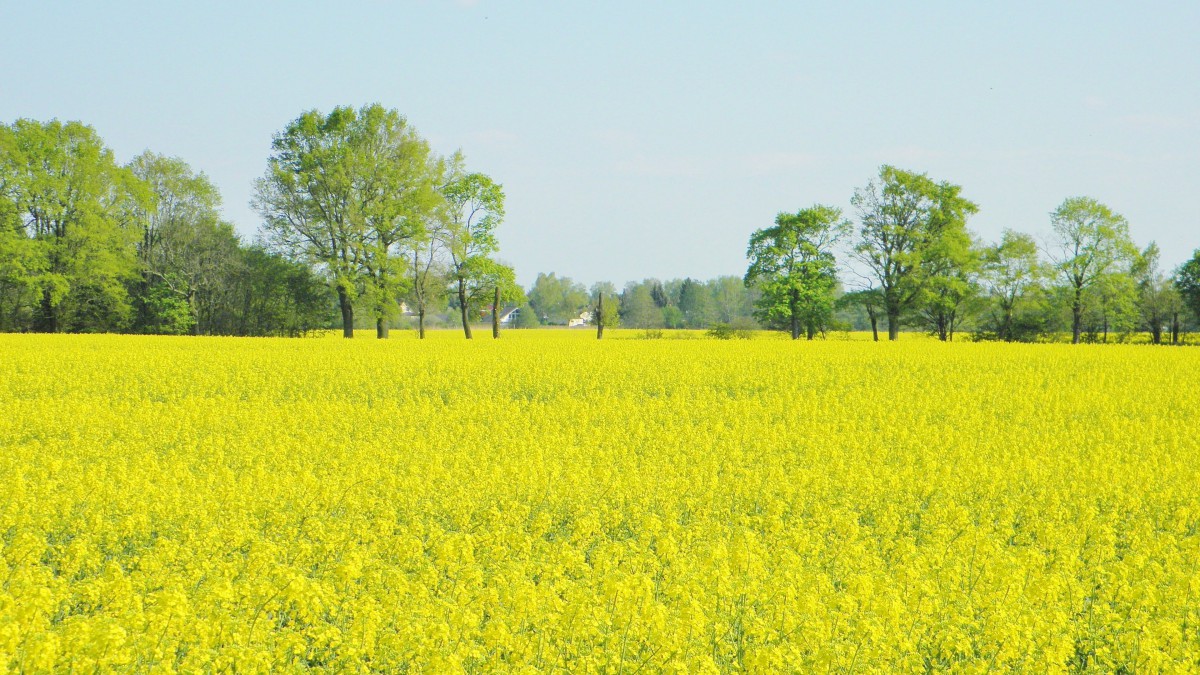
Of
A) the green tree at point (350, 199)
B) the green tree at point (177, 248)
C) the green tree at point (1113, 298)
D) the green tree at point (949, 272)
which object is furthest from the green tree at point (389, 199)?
the green tree at point (1113, 298)

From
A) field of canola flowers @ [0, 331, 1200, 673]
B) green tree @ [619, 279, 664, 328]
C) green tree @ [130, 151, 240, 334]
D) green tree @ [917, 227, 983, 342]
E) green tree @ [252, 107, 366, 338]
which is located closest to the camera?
field of canola flowers @ [0, 331, 1200, 673]

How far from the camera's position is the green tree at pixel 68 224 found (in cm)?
4647

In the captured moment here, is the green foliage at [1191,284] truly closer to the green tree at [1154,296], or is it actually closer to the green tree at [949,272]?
the green tree at [1154,296]

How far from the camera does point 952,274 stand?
56812 millimetres

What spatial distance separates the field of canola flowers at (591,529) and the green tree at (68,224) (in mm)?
29995

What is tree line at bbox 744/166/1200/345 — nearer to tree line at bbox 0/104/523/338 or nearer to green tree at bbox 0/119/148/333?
tree line at bbox 0/104/523/338

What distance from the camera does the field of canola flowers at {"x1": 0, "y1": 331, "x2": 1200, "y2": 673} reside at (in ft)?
19.1

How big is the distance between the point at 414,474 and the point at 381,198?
1510 inches

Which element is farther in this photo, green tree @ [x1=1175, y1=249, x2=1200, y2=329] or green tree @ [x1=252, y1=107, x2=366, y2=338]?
green tree @ [x1=1175, y1=249, x2=1200, y2=329]

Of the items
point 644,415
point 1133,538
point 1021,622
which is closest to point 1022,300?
point 644,415

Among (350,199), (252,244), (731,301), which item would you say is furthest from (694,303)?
(350,199)

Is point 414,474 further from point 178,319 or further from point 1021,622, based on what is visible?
point 178,319

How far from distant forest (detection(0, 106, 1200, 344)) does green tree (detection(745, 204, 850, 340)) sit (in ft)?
0.49

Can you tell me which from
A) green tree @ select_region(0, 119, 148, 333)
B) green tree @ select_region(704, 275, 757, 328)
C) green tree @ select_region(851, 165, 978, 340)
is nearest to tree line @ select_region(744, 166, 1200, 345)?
green tree @ select_region(851, 165, 978, 340)
